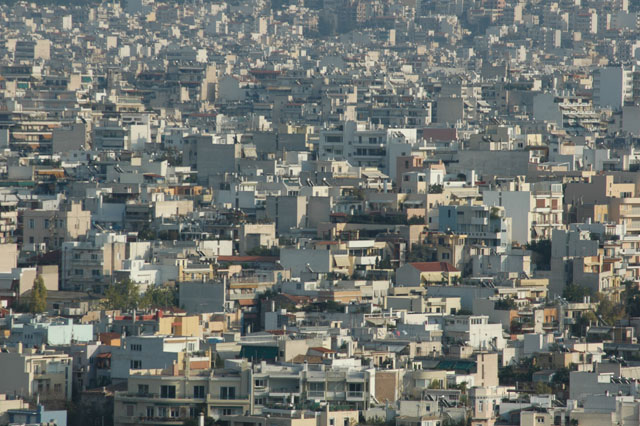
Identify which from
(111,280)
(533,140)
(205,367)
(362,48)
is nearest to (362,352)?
(205,367)

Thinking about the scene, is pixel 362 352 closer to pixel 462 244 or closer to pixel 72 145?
pixel 462 244

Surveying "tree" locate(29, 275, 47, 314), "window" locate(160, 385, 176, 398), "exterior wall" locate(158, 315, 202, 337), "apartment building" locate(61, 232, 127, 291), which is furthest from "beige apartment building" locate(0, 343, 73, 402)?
"apartment building" locate(61, 232, 127, 291)

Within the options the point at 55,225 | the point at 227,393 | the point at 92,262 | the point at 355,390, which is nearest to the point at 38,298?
the point at 92,262

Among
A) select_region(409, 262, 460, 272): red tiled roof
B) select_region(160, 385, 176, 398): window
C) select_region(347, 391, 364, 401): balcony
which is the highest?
select_region(160, 385, 176, 398): window

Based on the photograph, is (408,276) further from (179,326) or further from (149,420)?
(149,420)

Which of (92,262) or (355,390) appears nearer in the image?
(355,390)

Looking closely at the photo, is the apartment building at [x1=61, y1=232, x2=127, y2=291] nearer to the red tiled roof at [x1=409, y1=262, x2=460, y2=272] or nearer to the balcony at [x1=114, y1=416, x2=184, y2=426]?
the red tiled roof at [x1=409, y1=262, x2=460, y2=272]
